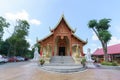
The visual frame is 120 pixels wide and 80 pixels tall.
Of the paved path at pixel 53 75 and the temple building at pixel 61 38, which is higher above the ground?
the temple building at pixel 61 38

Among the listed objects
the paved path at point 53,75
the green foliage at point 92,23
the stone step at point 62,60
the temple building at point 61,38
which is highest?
the green foliage at point 92,23

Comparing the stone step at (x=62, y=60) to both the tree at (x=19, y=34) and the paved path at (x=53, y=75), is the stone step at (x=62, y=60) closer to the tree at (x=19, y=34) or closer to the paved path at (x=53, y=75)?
the paved path at (x=53, y=75)

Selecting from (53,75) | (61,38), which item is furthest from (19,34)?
(53,75)

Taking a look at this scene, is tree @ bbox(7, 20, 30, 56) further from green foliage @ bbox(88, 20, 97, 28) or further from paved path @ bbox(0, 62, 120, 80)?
paved path @ bbox(0, 62, 120, 80)

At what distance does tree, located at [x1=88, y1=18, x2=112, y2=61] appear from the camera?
2183 cm

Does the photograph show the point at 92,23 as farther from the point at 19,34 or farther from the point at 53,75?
the point at 19,34

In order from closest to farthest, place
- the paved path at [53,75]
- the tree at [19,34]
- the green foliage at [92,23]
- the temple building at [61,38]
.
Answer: the paved path at [53,75], the green foliage at [92,23], the temple building at [61,38], the tree at [19,34]

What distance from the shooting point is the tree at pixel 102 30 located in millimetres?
21828

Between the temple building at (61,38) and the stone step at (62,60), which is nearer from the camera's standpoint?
the stone step at (62,60)

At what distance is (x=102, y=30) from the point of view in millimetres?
23250

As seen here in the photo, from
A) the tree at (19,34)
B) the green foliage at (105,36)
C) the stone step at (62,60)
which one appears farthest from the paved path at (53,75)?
the tree at (19,34)

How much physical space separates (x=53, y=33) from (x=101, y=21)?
23.1 feet

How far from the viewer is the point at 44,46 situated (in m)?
25.4

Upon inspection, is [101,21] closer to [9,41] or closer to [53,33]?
[53,33]
